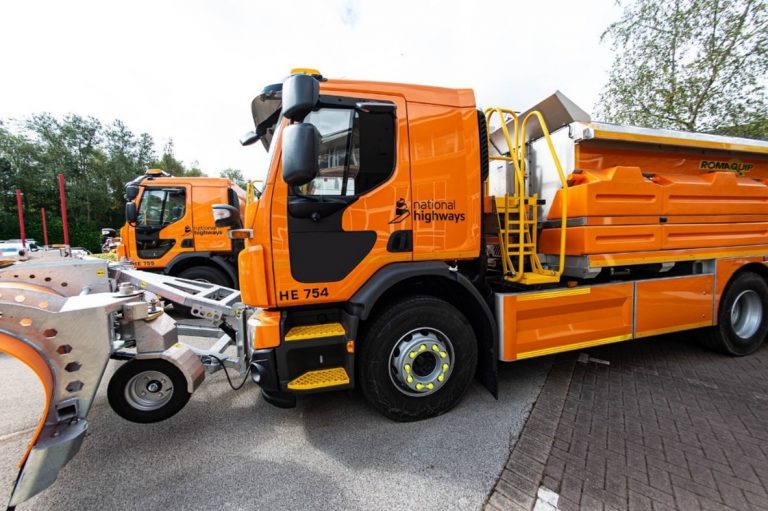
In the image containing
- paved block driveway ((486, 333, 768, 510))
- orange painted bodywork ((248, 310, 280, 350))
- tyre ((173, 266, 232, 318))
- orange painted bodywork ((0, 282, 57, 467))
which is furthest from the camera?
tyre ((173, 266, 232, 318))

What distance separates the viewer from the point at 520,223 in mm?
3139

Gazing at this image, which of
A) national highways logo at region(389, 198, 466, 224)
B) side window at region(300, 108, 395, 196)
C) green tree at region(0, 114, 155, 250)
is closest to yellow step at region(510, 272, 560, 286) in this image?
national highways logo at region(389, 198, 466, 224)

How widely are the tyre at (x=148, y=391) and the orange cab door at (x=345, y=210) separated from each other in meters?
1.09

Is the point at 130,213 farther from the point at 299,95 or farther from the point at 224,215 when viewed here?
the point at 299,95

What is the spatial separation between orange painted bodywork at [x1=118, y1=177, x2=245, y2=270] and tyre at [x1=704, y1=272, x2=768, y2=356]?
25.4 feet

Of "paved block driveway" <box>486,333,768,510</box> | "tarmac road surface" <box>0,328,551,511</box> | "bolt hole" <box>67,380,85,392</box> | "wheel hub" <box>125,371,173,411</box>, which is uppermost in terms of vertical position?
"bolt hole" <box>67,380,85,392</box>

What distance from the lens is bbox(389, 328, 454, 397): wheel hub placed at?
106 inches

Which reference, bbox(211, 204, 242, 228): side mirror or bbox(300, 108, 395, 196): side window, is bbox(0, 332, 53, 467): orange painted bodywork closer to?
bbox(211, 204, 242, 228): side mirror

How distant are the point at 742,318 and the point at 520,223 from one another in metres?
3.73

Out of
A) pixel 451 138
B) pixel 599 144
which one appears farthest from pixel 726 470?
pixel 451 138

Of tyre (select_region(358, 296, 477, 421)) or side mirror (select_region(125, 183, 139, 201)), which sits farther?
side mirror (select_region(125, 183, 139, 201))

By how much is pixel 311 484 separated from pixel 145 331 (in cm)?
168

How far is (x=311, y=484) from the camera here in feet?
7.16

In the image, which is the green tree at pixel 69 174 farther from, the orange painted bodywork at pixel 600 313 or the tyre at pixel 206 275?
the orange painted bodywork at pixel 600 313
